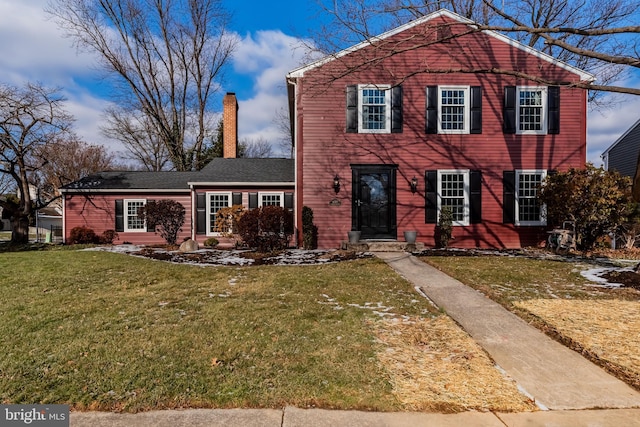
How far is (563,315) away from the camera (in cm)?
477

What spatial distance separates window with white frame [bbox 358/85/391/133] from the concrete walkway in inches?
352

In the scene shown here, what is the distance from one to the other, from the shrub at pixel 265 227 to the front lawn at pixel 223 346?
4.21 metres

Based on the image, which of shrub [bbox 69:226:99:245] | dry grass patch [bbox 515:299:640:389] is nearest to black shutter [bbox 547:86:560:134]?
dry grass patch [bbox 515:299:640:389]

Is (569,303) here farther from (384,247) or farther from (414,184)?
(414,184)

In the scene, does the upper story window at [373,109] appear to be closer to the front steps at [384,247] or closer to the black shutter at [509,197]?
the front steps at [384,247]

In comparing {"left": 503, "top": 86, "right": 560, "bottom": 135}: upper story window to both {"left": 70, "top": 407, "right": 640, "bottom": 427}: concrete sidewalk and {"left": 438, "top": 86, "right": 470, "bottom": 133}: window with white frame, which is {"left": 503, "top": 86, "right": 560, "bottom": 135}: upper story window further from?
{"left": 70, "top": 407, "right": 640, "bottom": 427}: concrete sidewalk

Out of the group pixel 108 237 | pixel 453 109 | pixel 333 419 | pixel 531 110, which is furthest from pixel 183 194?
pixel 333 419

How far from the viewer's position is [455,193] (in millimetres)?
12039

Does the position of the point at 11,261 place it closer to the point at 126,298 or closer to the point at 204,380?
the point at 126,298

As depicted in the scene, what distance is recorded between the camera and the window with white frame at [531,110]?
11.9 m

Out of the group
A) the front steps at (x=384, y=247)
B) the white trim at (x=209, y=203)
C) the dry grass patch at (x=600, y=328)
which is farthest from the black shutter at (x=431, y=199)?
the white trim at (x=209, y=203)

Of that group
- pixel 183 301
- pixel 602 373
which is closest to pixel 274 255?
pixel 183 301

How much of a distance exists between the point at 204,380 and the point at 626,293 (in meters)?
6.70

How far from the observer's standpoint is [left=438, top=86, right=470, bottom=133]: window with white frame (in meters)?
11.9
